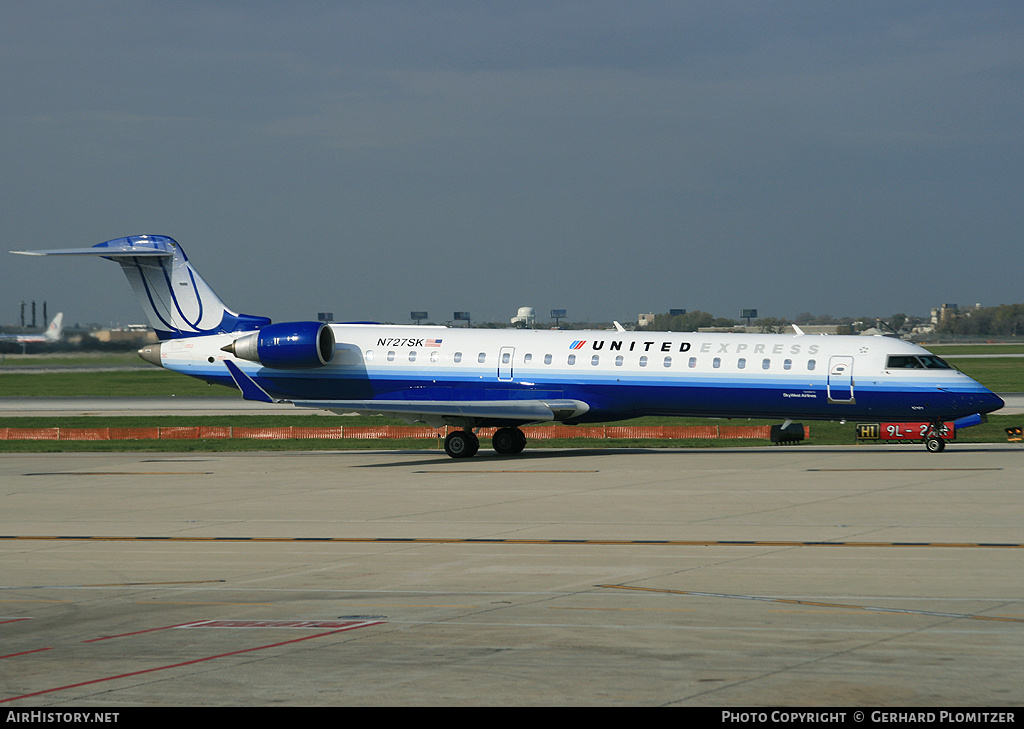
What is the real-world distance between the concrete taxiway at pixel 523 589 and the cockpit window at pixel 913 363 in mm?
3810

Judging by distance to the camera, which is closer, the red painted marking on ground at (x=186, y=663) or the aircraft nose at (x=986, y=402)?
the red painted marking on ground at (x=186, y=663)

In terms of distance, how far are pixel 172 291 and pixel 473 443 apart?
40.1ft

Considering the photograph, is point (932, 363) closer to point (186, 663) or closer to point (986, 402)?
point (986, 402)

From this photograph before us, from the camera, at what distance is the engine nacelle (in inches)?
1309

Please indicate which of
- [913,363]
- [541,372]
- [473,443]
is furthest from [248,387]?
[913,363]

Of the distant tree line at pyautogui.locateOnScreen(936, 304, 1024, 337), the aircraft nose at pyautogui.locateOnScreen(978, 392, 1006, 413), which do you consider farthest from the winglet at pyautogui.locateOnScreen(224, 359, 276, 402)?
the distant tree line at pyautogui.locateOnScreen(936, 304, 1024, 337)

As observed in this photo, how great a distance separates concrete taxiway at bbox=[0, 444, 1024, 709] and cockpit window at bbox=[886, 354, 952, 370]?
3.81 m

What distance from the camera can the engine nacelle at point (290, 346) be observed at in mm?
33250

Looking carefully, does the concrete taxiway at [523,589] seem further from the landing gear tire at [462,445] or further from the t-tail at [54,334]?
the t-tail at [54,334]

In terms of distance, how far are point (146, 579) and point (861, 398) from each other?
2102 cm

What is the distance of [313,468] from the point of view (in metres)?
30.2

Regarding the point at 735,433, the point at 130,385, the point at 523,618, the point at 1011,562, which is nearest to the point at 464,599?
the point at 523,618

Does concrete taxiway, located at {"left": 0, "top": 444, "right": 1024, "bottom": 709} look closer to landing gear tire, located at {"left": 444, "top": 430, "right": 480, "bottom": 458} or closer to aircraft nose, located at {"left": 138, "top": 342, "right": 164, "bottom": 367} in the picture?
landing gear tire, located at {"left": 444, "top": 430, "right": 480, "bottom": 458}

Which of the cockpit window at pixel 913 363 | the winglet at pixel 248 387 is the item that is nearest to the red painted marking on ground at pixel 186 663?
the cockpit window at pixel 913 363
